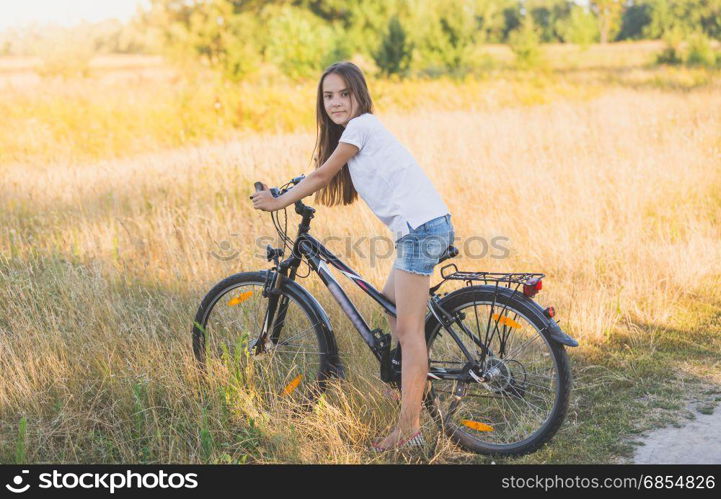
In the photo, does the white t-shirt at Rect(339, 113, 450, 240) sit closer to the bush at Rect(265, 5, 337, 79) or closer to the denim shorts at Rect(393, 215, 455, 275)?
the denim shorts at Rect(393, 215, 455, 275)

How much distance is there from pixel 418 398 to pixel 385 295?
1.77ft

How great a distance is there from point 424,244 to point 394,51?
23.0 m

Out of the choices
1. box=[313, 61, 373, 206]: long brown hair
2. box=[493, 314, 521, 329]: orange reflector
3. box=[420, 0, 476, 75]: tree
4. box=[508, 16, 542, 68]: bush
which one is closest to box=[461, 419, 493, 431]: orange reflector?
box=[493, 314, 521, 329]: orange reflector

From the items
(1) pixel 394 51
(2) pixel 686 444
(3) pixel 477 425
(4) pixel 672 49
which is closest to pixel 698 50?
(4) pixel 672 49

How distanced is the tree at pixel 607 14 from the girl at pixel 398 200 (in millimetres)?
57555

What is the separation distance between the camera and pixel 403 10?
131 feet

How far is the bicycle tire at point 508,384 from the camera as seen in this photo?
322 centimetres

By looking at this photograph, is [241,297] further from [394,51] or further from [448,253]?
[394,51]

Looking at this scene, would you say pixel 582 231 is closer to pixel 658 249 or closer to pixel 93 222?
pixel 658 249

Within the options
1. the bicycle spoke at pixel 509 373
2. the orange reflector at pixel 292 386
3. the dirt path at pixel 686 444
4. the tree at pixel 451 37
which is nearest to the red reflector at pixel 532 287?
the bicycle spoke at pixel 509 373

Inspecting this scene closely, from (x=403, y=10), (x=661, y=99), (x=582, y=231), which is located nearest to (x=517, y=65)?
(x=403, y=10)

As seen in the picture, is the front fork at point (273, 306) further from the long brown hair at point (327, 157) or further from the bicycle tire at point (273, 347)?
the long brown hair at point (327, 157)
